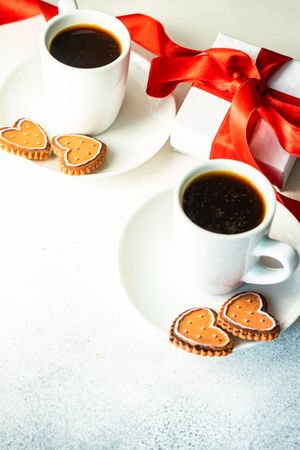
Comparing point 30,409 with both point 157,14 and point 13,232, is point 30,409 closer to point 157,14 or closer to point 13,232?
point 13,232

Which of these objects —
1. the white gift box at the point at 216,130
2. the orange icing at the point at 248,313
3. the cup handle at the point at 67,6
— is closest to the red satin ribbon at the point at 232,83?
the white gift box at the point at 216,130

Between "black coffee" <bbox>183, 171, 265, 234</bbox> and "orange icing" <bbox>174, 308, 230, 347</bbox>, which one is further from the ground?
"black coffee" <bbox>183, 171, 265, 234</bbox>

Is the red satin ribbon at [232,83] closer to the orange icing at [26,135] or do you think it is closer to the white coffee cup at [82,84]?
the white coffee cup at [82,84]

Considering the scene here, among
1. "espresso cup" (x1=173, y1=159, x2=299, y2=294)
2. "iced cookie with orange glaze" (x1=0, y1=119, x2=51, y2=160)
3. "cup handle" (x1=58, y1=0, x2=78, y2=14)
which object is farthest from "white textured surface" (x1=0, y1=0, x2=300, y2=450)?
"cup handle" (x1=58, y1=0, x2=78, y2=14)

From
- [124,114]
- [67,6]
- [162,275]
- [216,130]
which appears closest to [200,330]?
[162,275]

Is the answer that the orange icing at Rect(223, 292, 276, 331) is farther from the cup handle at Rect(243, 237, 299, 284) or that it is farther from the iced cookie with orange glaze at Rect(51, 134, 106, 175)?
the iced cookie with orange glaze at Rect(51, 134, 106, 175)

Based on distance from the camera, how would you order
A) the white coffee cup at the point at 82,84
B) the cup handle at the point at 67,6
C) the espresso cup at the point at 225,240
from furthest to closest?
the cup handle at the point at 67,6
the white coffee cup at the point at 82,84
the espresso cup at the point at 225,240
